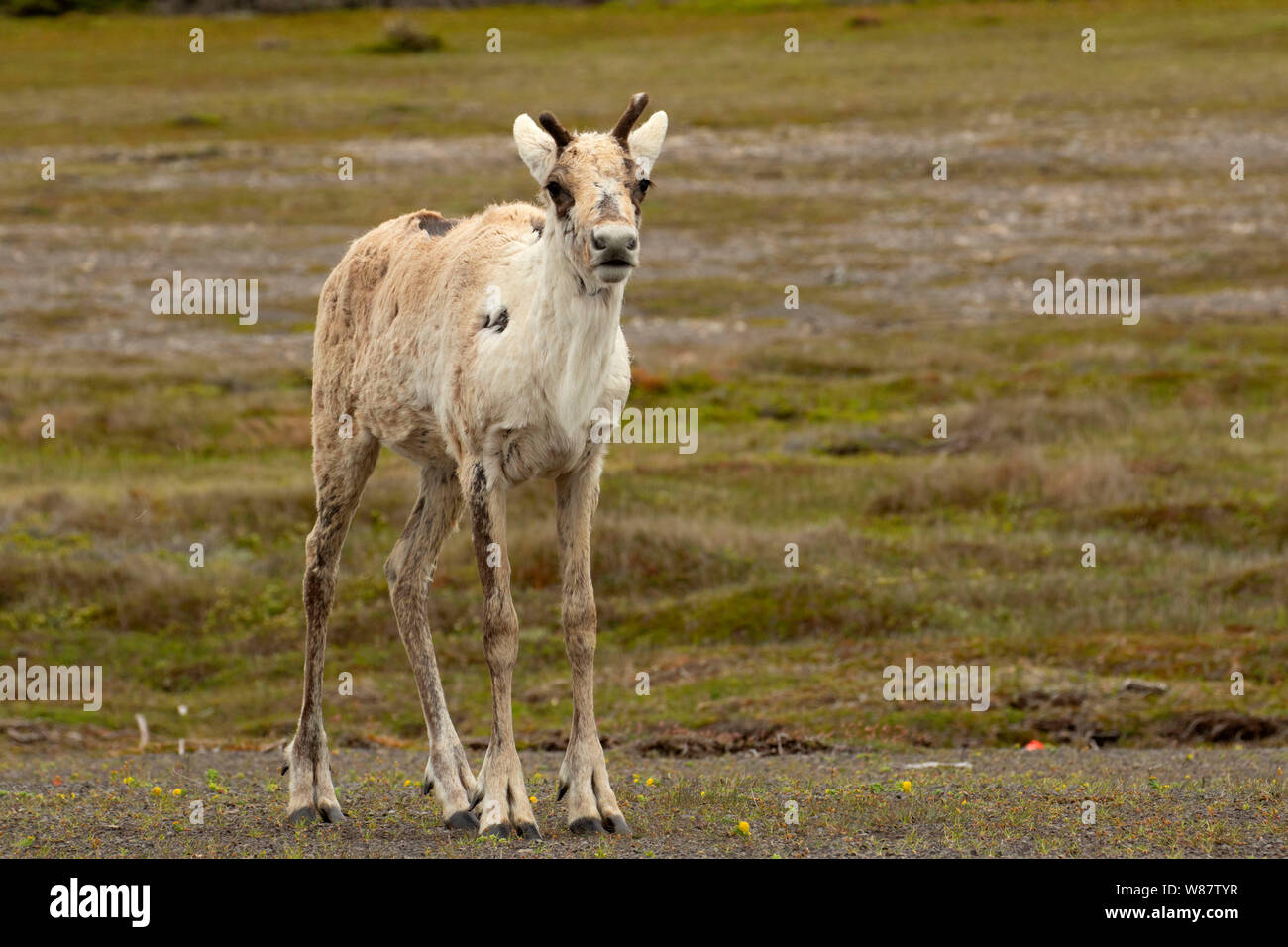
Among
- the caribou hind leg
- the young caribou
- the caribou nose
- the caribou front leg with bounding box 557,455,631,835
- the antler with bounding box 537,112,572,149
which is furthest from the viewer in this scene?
the caribou hind leg

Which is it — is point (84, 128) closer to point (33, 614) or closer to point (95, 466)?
point (95, 466)

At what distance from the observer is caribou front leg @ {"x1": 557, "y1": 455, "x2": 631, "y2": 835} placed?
1148cm

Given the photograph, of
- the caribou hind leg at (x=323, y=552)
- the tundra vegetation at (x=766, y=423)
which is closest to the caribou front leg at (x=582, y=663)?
the caribou hind leg at (x=323, y=552)

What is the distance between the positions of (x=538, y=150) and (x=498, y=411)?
5.65 ft

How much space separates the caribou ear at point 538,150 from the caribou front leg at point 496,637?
78.9 inches

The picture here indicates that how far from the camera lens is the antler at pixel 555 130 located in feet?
36.8

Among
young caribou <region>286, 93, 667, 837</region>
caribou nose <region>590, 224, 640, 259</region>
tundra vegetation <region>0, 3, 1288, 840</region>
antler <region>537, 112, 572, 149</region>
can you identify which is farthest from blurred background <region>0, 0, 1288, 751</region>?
caribou nose <region>590, 224, 640, 259</region>

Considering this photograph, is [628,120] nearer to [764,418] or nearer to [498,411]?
[498,411]

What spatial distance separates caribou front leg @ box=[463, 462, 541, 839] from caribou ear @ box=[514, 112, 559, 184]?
6.57 feet

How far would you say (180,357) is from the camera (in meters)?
44.4

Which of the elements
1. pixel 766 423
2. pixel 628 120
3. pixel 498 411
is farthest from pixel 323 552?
pixel 766 423

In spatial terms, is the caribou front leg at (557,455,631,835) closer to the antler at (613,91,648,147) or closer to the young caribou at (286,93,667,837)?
the young caribou at (286,93,667,837)

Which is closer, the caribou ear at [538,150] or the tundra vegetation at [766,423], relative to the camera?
the caribou ear at [538,150]

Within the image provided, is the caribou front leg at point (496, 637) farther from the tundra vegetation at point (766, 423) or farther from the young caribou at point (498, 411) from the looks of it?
the tundra vegetation at point (766, 423)
